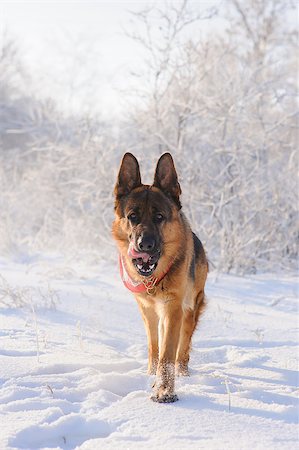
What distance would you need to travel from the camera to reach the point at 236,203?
10.1 m

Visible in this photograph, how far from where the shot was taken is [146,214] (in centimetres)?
361

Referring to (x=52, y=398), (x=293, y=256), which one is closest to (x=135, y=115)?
(x=293, y=256)

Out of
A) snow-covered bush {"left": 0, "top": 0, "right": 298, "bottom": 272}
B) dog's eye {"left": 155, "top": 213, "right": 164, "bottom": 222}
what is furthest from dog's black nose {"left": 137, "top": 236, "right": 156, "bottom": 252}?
snow-covered bush {"left": 0, "top": 0, "right": 298, "bottom": 272}

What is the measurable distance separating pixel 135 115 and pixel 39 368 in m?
7.53

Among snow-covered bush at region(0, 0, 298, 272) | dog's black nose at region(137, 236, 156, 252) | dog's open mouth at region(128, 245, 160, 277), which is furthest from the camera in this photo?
snow-covered bush at region(0, 0, 298, 272)

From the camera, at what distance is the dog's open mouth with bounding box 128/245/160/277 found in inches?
138

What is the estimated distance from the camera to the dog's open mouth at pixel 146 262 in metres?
3.52

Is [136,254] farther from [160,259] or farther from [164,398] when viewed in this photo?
[164,398]

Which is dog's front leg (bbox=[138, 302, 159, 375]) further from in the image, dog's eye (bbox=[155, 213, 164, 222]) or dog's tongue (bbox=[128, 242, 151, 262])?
dog's eye (bbox=[155, 213, 164, 222])

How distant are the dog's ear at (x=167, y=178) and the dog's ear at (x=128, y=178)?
153 mm

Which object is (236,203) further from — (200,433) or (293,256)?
(200,433)

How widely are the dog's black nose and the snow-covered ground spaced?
85 cm

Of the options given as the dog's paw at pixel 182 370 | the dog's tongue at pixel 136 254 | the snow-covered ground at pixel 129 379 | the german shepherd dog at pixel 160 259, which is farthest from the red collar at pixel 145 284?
the dog's paw at pixel 182 370

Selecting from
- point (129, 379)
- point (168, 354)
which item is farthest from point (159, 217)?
point (129, 379)
